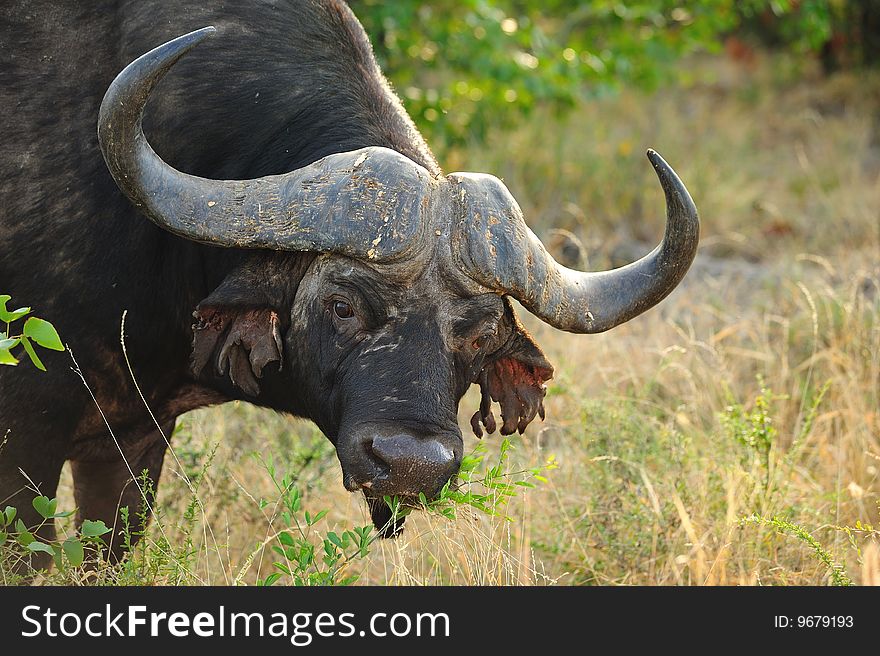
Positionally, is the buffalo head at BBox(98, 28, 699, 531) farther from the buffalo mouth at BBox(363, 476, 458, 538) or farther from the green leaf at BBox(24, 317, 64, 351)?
the green leaf at BBox(24, 317, 64, 351)

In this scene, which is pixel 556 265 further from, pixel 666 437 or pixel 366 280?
pixel 666 437

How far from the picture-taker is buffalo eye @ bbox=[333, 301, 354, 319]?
3.82 metres

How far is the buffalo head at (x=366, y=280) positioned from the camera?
359cm

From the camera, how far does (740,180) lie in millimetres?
10211

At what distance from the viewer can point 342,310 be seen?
3.83 m

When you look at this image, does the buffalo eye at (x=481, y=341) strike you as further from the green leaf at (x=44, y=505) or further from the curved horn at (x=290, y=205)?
the green leaf at (x=44, y=505)

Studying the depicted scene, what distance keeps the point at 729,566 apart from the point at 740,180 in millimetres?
6134

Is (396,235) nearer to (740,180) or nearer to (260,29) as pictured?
(260,29)

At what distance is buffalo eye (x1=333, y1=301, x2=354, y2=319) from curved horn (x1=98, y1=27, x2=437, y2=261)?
18 centimetres

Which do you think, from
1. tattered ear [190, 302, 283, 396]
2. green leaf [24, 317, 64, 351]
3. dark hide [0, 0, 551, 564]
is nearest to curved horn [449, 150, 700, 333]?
dark hide [0, 0, 551, 564]

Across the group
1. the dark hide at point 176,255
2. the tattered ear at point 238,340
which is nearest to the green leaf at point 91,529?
the dark hide at point 176,255

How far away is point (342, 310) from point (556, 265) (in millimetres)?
746

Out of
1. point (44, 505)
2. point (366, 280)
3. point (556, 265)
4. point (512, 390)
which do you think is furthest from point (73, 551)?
point (556, 265)

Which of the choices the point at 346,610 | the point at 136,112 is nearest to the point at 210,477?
the point at 346,610
